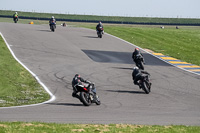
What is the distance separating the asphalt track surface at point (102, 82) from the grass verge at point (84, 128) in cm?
117

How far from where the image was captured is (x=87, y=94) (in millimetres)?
16766

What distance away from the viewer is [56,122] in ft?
41.3

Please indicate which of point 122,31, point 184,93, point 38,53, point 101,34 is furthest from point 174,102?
point 122,31

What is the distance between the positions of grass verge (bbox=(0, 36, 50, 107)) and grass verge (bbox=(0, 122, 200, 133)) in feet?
18.3

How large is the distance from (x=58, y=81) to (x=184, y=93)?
269 inches

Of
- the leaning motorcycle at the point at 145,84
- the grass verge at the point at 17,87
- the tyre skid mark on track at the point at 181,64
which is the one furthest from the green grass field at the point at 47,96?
the leaning motorcycle at the point at 145,84

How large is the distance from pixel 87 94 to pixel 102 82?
686 cm

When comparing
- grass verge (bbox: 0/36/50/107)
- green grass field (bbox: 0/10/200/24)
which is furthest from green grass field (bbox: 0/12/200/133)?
green grass field (bbox: 0/10/200/24)

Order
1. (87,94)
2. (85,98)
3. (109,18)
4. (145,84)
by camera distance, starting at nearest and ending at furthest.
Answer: (85,98) → (87,94) → (145,84) → (109,18)

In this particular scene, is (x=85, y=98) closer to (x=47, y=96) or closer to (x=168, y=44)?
(x=47, y=96)

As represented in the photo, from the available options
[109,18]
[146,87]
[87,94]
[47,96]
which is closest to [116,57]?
[146,87]

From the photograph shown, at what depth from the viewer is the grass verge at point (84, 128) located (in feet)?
35.7

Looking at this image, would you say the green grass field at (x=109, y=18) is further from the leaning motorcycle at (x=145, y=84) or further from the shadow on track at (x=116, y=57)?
the leaning motorcycle at (x=145, y=84)

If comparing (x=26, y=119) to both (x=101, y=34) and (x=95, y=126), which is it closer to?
(x=95, y=126)
